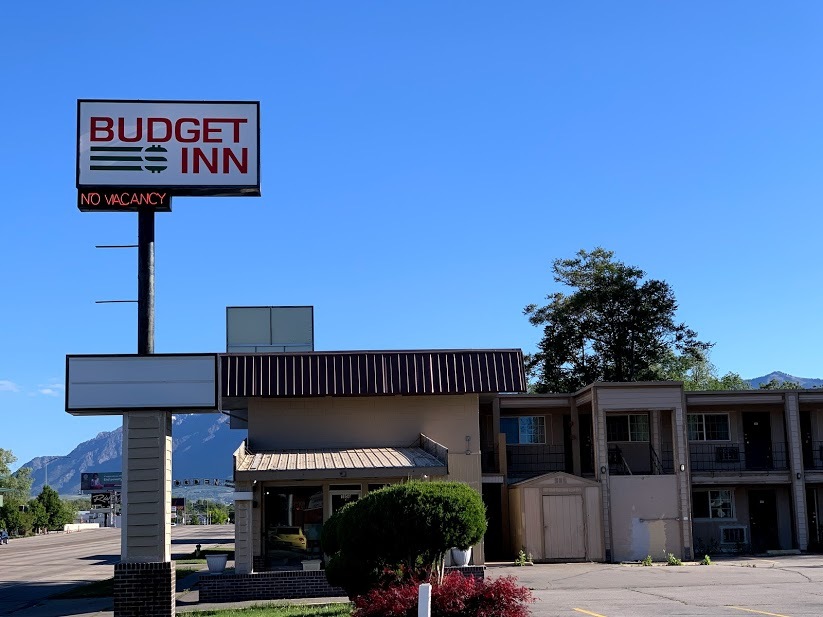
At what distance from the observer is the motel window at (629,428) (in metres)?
35.9

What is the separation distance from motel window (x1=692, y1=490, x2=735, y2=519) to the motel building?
0.17ft

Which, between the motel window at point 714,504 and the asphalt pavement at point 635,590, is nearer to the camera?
the asphalt pavement at point 635,590

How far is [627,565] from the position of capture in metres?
30.5

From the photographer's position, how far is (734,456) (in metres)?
36.4

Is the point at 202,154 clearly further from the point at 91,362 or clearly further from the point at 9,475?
the point at 9,475

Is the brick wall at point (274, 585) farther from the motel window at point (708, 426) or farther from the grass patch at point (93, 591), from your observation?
the motel window at point (708, 426)

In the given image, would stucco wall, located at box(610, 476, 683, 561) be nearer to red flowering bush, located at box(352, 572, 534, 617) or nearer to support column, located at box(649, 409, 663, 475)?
support column, located at box(649, 409, 663, 475)

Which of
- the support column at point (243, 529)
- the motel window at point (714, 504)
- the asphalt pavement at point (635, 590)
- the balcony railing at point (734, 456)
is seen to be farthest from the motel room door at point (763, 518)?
the support column at point (243, 529)

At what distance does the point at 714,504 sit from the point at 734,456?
74.0 inches

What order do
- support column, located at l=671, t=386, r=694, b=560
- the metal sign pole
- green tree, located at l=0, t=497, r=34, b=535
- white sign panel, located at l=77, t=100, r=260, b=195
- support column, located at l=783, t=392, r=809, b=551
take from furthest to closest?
green tree, located at l=0, t=497, r=34, b=535, support column, located at l=783, t=392, r=809, b=551, support column, located at l=671, t=386, r=694, b=560, white sign panel, located at l=77, t=100, r=260, b=195, the metal sign pole

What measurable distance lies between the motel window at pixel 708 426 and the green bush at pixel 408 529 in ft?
71.9

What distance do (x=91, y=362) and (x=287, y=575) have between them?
836cm

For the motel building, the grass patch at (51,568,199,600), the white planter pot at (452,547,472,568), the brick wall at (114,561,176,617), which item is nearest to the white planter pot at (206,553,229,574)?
the motel building

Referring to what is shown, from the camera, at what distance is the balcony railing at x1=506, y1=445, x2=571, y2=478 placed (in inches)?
1426
